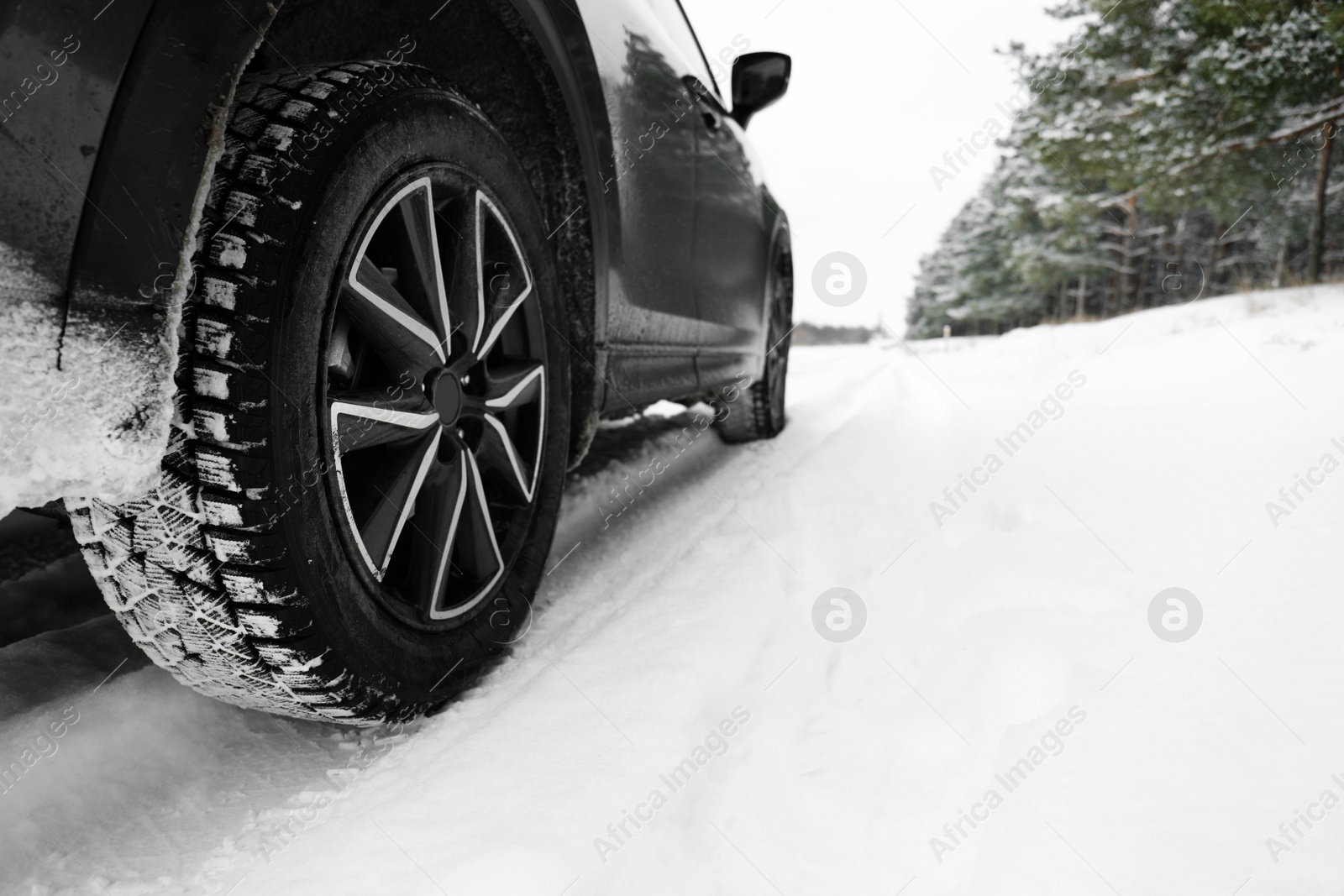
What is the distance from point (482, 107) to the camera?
5.55 feet

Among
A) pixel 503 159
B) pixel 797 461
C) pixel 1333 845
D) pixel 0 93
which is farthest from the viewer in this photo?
pixel 797 461

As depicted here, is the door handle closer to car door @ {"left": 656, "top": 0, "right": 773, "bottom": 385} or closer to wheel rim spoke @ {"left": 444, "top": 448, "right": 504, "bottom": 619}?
car door @ {"left": 656, "top": 0, "right": 773, "bottom": 385}

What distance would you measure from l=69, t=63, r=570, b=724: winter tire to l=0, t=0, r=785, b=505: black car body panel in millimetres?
93

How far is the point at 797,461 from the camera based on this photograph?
308 cm

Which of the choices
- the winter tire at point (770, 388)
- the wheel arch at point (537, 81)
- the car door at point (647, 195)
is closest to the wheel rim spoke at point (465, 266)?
the wheel arch at point (537, 81)

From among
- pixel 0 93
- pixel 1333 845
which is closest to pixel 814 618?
pixel 1333 845

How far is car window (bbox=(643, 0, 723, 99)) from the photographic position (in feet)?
7.63

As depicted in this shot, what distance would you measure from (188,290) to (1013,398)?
4981 mm

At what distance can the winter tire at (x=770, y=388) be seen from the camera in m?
3.77

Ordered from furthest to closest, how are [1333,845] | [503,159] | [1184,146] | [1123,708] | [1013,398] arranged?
[1184,146] < [1013,398] < [503,159] < [1123,708] < [1333,845]

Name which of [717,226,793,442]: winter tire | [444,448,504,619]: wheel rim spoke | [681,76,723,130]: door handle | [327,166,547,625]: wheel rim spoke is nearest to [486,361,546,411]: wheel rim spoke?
[327,166,547,625]: wheel rim spoke

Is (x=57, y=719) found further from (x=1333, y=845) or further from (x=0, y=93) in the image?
(x=1333, y=845)

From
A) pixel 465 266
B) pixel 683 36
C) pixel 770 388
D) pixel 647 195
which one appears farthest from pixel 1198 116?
pixel 465 266

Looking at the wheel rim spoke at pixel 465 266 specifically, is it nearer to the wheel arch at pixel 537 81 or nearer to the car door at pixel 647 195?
the wheel arch at pixel 537 81
